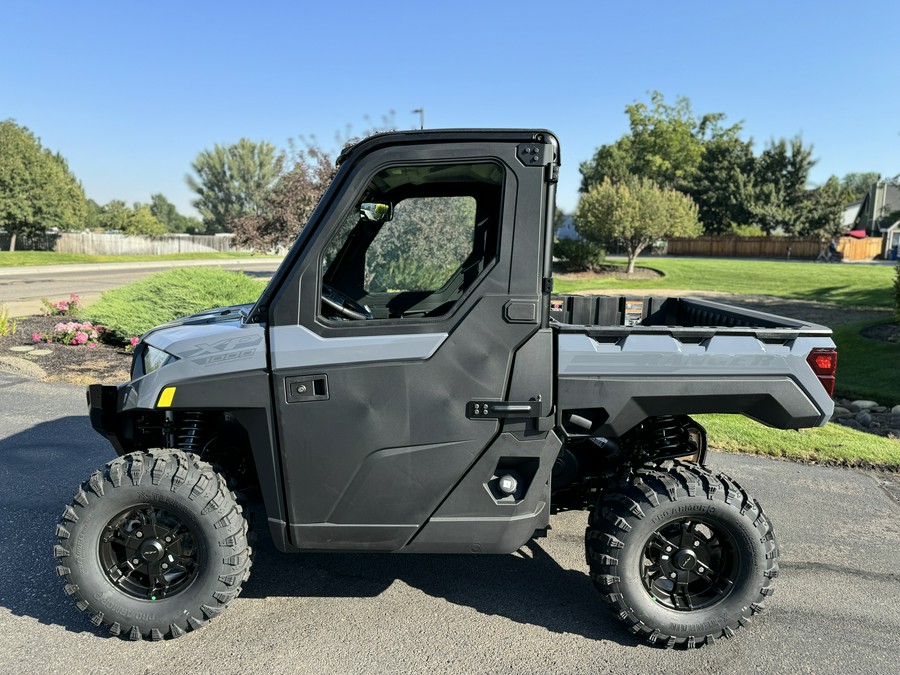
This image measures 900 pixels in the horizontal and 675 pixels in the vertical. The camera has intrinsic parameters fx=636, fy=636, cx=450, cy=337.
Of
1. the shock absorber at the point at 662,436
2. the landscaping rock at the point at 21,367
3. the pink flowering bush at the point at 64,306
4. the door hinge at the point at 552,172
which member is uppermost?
the door hinge at the point at 552,172

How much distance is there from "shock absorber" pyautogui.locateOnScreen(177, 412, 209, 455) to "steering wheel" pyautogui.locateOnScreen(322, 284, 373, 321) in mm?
919

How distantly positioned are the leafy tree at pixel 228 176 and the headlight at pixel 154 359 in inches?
3039

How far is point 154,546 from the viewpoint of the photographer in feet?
9.37

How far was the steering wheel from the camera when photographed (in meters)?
2.83

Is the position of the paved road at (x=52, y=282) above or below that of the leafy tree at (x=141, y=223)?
below

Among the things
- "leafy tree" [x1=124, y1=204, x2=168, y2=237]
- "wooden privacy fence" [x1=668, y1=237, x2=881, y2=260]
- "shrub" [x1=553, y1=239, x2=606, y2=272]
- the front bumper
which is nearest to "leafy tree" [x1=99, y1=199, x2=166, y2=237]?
"leafy tree" [x1=124, y1=204, x2=168, y2=237]

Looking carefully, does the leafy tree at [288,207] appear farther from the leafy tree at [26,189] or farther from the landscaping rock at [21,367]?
the leafy tree at [26,189]

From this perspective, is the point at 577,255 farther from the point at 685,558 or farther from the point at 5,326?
the point at 685,558

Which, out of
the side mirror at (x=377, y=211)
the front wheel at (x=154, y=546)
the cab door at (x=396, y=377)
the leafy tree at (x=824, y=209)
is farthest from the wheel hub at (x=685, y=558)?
the leafy tree at (x=824, y=209)

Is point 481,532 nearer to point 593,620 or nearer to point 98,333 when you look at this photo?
point 593,620

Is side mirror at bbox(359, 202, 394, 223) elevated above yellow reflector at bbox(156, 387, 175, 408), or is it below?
above

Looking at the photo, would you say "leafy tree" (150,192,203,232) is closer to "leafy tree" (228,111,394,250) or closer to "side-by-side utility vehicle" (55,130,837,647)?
"leafy tree" (228,111,394,250)

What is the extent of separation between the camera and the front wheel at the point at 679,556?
2.86 metres

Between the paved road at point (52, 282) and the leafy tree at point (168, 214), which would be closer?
the paved road at point (52, 282)
